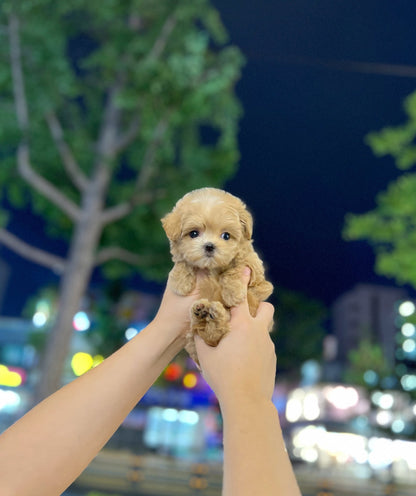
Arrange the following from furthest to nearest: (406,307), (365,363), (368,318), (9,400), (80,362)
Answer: (368,318) → (365,363) → (406,307) → (9,400) → (80,362)

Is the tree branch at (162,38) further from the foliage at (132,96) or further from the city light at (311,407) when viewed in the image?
the city light at (311,407)

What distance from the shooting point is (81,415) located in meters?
1.66

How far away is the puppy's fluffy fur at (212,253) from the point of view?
1.91 meters

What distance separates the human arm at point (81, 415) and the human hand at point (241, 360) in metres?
0.19

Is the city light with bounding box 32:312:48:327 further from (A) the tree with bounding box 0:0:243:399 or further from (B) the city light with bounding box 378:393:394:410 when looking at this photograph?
(A) the tree with bounding box 0:0:243:399

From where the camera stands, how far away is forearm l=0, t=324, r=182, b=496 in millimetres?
1531

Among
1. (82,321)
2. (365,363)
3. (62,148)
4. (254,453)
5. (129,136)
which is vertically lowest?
(254,453)

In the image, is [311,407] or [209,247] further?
[311,407]

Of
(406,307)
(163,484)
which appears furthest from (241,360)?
(406,307)

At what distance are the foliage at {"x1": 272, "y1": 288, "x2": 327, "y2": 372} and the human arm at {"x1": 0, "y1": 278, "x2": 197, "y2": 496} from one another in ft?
113

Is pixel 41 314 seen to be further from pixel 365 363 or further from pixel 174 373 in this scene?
pixel 365 363

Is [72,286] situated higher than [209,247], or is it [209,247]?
[72,286]

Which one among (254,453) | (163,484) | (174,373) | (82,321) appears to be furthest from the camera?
(82,321)

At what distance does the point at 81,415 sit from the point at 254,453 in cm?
67
